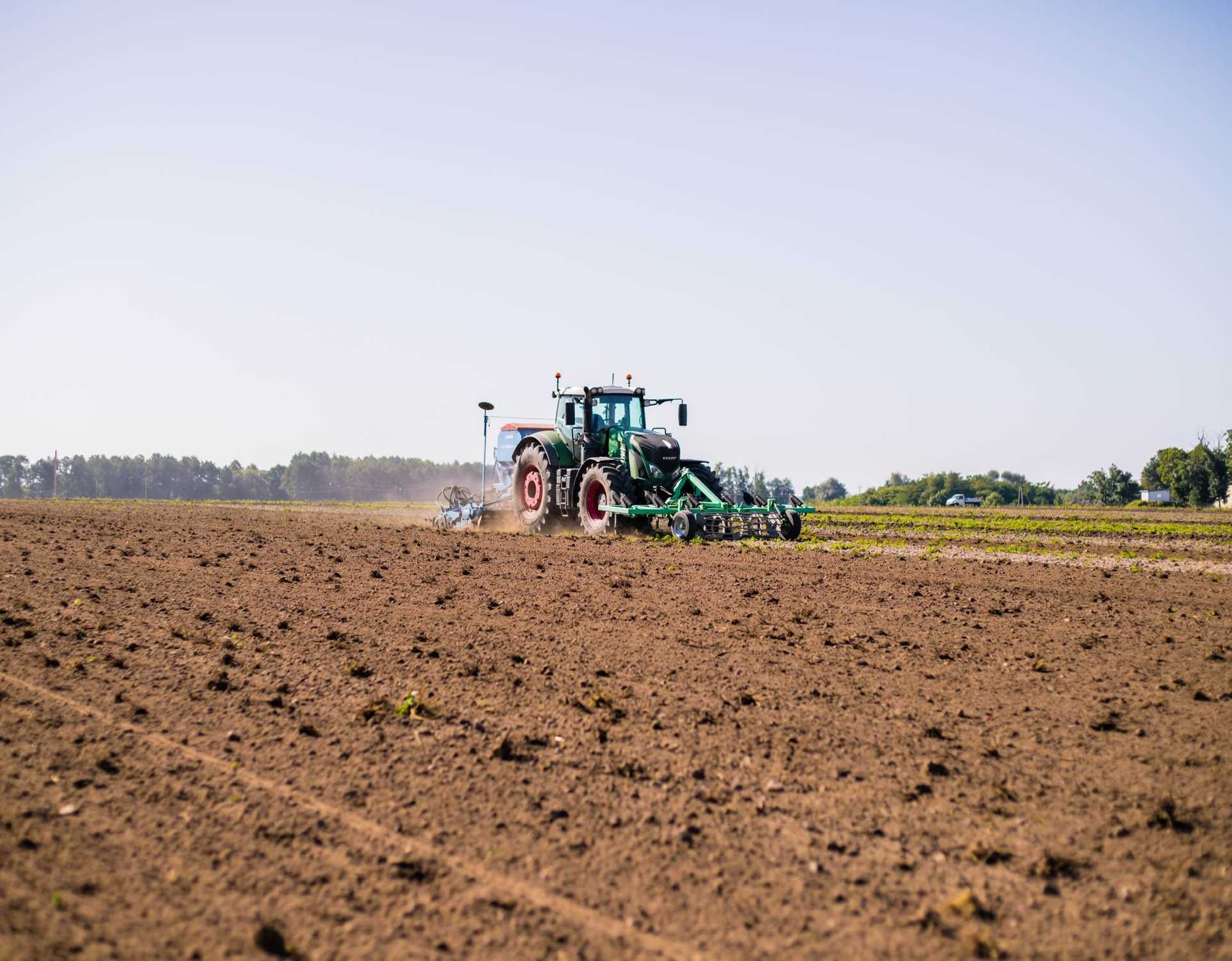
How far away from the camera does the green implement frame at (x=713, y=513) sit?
16812 mm

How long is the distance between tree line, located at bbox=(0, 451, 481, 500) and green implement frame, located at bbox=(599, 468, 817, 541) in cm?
9231

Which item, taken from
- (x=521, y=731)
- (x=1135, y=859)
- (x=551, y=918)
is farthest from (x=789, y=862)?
(x=521, y=731)

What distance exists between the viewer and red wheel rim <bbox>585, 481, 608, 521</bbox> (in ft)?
63.5

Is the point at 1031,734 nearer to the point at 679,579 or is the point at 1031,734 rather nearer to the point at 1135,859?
the point at 1135,859

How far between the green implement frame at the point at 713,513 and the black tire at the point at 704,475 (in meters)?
0.19

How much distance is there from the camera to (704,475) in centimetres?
1858

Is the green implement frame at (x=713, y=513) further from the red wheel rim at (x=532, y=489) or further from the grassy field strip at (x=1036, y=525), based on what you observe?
the grassy field strip at (x=1036, y=525)

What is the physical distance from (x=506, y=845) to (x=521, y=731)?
5.19 feet

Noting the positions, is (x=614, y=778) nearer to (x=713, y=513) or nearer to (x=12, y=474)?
(x=713, y=513)

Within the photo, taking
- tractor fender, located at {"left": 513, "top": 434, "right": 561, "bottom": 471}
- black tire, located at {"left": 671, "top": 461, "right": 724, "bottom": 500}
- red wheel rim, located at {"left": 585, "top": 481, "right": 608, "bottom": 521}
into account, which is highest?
tractor fender, located at {"left": 513, "top": 434, "right": 561, "bottom": 471}

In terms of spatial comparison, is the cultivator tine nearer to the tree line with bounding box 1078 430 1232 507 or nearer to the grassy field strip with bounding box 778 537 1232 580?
the grassy field strip with bounding box 778 537 1232 580

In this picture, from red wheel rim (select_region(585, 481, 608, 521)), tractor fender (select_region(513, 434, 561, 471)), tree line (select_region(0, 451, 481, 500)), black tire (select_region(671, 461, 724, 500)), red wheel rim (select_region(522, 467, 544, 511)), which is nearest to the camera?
black tire (select_region(671, 461, 724, 500))

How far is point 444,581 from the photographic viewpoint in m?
12.5

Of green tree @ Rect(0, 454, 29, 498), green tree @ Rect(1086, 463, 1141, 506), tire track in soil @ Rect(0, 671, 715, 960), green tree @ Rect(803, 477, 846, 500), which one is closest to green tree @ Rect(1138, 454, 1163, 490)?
green tree @ Rect(1086, 463, 1141, 506)
